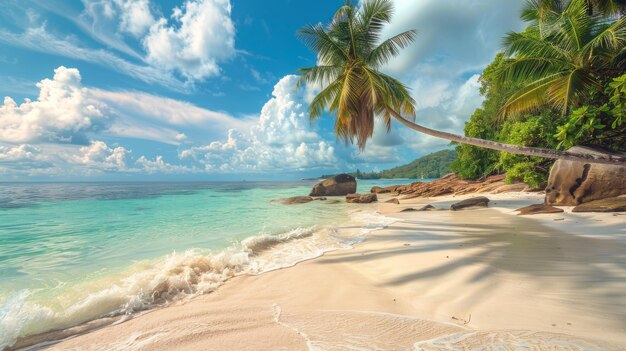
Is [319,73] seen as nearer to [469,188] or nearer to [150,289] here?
[150,289]

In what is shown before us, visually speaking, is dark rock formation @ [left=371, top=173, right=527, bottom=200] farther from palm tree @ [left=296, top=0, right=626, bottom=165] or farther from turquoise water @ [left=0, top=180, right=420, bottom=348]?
turquoise water @ [left=0, top=180, right=420, bottom=348]

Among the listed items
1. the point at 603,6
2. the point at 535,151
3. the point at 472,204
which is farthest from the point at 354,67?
the point at 603,6

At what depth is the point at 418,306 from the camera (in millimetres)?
3021

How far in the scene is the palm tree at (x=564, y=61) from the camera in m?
8.48

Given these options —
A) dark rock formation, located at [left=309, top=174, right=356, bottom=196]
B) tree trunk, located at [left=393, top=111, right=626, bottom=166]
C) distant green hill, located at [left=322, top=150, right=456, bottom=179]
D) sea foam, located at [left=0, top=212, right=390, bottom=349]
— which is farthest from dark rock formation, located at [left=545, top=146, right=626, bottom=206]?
distant green hill, located at [left=322, top=150, right=456, bottom=179]

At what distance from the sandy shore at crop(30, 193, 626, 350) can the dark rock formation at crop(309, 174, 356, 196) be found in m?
23.4

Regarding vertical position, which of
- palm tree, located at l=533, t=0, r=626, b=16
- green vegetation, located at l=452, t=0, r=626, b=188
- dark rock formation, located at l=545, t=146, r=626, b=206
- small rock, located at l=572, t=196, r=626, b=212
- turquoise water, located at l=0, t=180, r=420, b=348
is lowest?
turquoise water, located at l=0, t=180, r=420, b=348

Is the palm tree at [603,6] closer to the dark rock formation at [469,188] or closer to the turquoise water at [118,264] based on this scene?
the dark rock formation at [469,188]

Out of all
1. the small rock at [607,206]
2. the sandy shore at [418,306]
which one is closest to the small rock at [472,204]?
the small rock at [607,206]

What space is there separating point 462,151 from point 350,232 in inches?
1045

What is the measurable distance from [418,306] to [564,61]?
11492mm

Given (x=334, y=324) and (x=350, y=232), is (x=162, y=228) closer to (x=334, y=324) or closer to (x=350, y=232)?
(x=350, y=232)

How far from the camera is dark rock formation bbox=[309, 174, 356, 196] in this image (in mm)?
28817

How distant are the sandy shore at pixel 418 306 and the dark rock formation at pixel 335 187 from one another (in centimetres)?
2339
